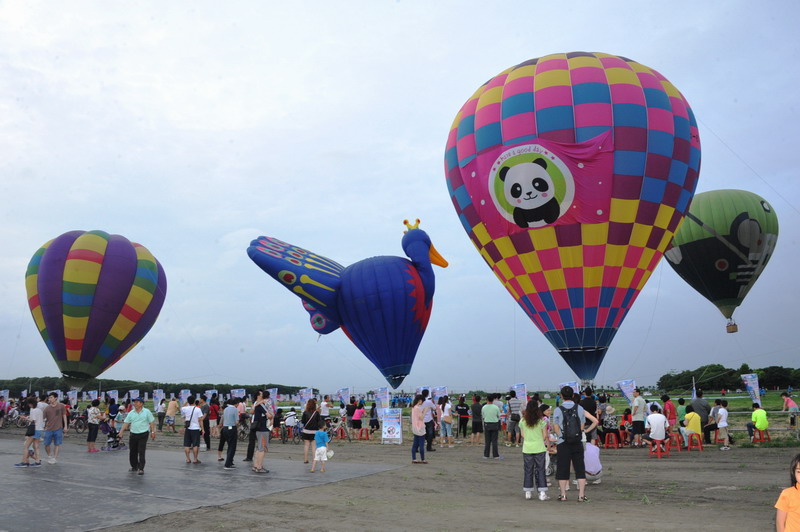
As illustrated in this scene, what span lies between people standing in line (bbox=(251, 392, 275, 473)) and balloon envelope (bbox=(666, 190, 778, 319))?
3019 cm

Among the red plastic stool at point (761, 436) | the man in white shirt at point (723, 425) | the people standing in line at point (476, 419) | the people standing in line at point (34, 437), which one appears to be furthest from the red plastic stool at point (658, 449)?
the people standing in line at point (34, 437)

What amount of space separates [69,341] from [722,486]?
101 feet

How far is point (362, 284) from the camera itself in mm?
30562

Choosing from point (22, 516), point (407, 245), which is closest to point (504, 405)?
point (407, 245)

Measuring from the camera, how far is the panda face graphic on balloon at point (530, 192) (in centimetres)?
2109

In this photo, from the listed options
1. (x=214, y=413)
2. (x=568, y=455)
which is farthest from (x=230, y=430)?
(x=214, y=413)

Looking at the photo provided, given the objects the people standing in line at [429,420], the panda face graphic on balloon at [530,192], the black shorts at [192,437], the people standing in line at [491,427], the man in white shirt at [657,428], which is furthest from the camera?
the panda face graphic on balloon at [530,192]

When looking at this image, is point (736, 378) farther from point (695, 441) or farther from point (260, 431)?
point (260, 431)

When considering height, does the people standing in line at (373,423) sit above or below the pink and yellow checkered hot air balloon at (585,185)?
below

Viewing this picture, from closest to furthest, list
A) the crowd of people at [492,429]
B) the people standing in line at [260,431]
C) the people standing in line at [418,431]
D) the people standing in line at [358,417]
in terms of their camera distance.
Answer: the crowd of people at [492,429] → the people standing in line at [260,431] → the people standing in line at [418,431] → the people standing in line at [358,417]

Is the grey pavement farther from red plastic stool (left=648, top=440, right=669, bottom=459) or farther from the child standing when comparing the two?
red plastic stool (left=648, top=440, right=669, bottom=459)

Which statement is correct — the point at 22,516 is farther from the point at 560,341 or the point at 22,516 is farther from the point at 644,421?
the point at 560,341

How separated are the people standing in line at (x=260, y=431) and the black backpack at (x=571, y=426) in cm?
597

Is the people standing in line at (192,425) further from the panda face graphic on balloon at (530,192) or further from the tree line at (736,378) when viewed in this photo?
the tree line at (736,378)
